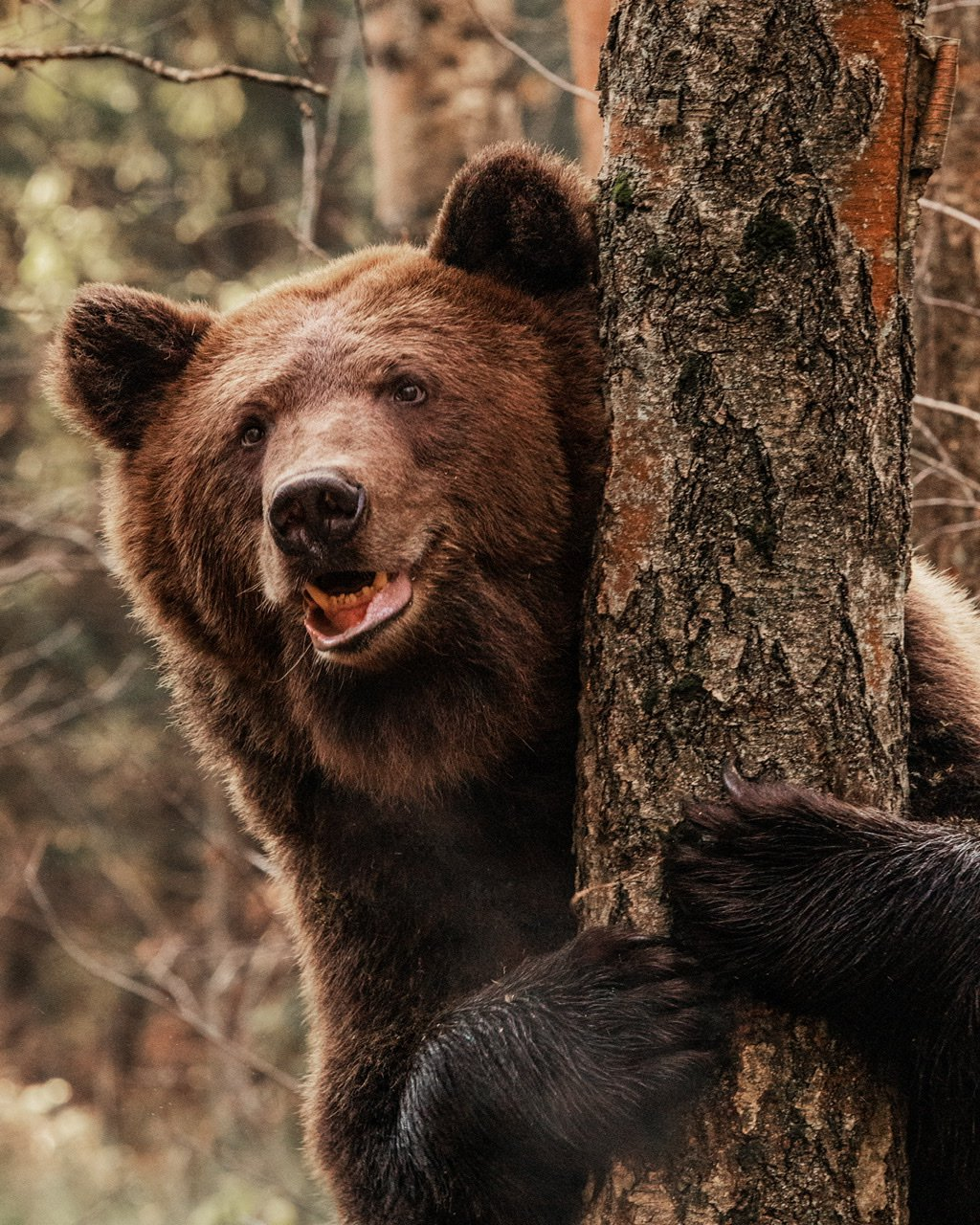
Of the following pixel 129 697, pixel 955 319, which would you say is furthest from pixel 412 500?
pixel 129 697

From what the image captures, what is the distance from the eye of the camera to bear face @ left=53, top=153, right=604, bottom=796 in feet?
11.3

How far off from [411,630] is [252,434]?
0.73 metres

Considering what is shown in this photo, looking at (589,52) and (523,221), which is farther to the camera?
(589,52)

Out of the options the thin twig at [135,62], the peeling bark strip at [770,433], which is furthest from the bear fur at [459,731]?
the thin twig at [135,62]

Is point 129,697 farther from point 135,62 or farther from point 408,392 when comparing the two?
point 408,392

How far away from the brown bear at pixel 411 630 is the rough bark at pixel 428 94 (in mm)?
5037

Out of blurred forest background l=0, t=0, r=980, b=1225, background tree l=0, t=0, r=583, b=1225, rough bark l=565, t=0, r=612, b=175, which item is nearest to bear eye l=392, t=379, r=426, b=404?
blurred forest background l=0, t=0, r=980, b=1225

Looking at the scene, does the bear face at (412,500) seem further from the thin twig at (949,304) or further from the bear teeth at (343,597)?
the thin twig at (949,304)

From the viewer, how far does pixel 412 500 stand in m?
3.50

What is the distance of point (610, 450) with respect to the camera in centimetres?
311

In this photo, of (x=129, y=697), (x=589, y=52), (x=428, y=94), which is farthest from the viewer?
(x=129, y=697)

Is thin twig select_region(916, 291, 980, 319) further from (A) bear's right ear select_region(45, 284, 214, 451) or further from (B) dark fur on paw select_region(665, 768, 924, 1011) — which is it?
(B) dark fur on paw select_region(665, 768, 924, 1011)

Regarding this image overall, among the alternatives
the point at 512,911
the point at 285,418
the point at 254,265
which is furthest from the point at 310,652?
the point at 254,265

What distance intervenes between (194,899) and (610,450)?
599 inches
